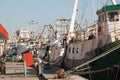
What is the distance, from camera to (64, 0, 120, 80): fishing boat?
1981 centimetres

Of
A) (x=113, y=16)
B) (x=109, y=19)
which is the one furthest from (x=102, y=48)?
(x=113, y=16)

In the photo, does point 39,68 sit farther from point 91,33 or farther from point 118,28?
point 118,28

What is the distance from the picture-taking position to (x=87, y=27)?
85.6 ft

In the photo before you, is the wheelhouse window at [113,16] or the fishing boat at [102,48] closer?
the fishing boat at [102,48]

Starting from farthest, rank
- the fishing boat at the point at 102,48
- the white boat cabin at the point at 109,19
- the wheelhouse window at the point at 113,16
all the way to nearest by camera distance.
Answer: the wheelhouse window at the point at 113,16 → the white boat cabin at the point at 109,19 → the fishing boat at the point at 102,48

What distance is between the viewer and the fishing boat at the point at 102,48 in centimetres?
1981

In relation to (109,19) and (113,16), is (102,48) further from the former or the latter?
(113,16)

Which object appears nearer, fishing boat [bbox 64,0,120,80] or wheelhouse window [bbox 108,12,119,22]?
fishing boat [bbox 64,0,120,80]

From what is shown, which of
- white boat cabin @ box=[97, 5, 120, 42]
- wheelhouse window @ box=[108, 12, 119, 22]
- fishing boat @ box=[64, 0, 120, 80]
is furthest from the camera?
wheelhouse window @ box=[108, 12, 119, 22]

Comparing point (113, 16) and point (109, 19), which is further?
A: point (113, 16)

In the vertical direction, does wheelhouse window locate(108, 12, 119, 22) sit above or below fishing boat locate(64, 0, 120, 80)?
above

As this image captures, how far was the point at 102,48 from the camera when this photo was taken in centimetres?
2152

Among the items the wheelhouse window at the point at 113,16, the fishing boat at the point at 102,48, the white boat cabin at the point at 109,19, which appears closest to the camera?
the fishing boat at the point at 102,48

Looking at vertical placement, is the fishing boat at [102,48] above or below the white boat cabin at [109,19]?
below
